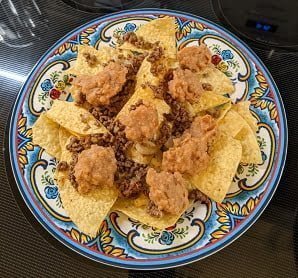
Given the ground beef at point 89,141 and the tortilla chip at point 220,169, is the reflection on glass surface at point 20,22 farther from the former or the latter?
the tortilla chip at point 220,169

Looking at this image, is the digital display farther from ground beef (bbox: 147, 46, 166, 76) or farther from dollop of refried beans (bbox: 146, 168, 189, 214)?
dollop of refried beans (bbox: 146, 168, 189, 214)

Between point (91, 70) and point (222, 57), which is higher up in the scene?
point (222, 57)

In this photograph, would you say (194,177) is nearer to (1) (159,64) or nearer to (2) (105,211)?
(2) (105,211)

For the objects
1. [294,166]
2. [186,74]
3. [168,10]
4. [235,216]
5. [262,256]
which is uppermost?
[168,10]

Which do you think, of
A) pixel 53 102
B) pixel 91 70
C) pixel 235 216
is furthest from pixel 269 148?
pixel 53 102

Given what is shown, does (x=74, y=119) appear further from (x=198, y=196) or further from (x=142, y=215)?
(x=198, y=196)

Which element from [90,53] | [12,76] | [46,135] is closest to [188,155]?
[46,135]

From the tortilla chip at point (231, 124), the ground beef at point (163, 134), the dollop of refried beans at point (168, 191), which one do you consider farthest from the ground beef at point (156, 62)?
the dollop of refried beans at point (168, 191)
